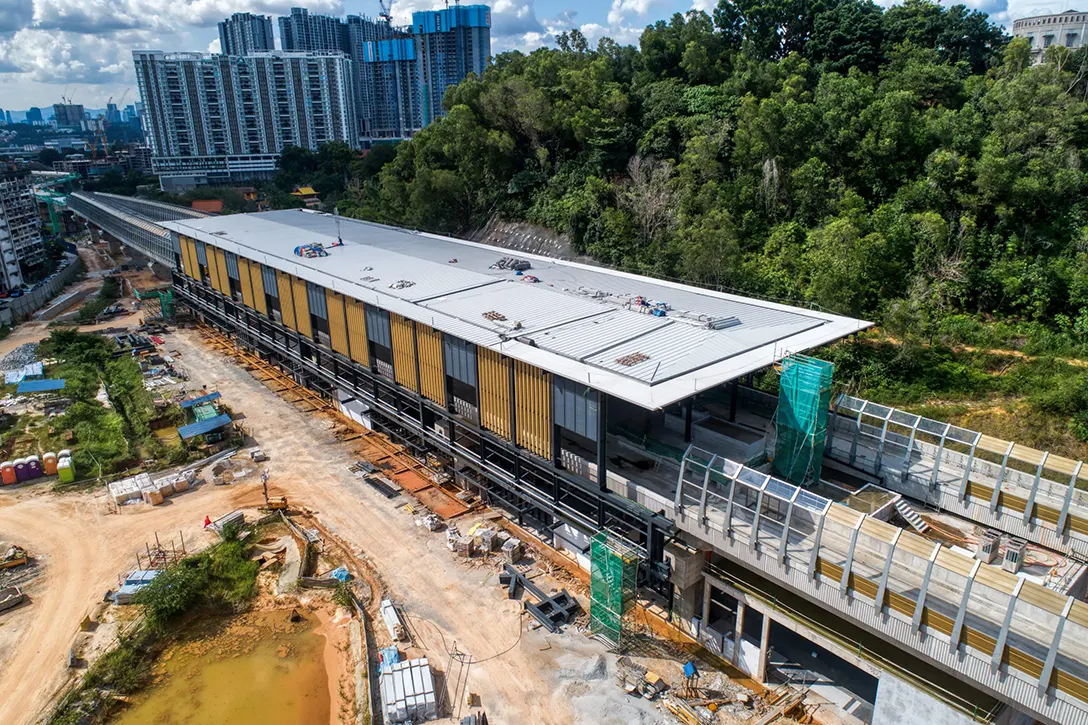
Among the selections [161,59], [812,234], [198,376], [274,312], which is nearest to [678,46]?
[812,234]

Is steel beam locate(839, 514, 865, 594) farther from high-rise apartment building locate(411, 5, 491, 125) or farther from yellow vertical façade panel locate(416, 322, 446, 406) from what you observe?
high-rise apartment building locate(411, 5, 491, 125)

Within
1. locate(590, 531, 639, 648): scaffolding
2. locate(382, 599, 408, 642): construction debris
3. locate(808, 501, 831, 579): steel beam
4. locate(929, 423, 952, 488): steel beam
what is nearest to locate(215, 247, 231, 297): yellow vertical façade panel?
locate(382, 599, 408, 642): construction debris

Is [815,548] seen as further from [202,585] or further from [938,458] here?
[202,585]

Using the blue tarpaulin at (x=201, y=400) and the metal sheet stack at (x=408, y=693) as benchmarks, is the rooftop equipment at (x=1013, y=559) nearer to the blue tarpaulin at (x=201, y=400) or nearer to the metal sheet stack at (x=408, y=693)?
the metal sheet stack at (x=408, y=693)

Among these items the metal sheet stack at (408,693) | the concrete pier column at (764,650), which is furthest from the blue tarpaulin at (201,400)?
the concrete pier column at (764,650)

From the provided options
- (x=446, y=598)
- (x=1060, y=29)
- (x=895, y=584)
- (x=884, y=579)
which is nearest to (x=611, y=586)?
(x=446, y=598)

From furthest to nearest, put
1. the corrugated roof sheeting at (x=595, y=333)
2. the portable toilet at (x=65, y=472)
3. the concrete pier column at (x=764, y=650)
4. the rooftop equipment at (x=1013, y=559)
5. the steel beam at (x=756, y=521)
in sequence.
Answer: the portable toilet at (x=65, y=472) < the corrugated roof sheeting at (x=595, y=333) < the concrete pier column at (x=764, y=650) < the rooftop equipment at (x=1013, y=559) < the steel beam at (x=756, y=521)

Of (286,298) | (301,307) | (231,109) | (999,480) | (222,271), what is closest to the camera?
(999,480)
